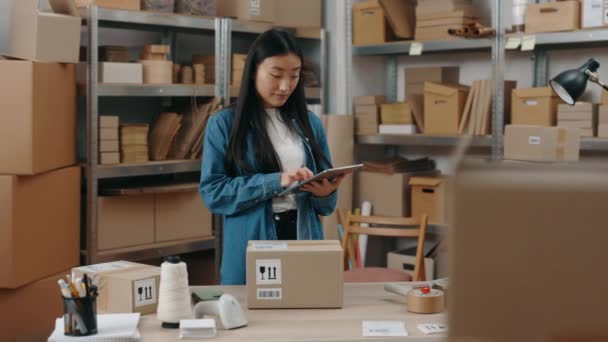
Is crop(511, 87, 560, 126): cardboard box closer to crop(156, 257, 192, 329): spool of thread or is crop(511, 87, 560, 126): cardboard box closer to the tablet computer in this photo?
the tablet computer

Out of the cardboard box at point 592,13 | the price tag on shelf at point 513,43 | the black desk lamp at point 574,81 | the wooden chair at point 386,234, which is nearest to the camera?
the black desk lamp at point 574,81

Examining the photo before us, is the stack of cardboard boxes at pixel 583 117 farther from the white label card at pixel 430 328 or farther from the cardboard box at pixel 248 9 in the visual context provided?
Answer: the white label card at pixel 430 328

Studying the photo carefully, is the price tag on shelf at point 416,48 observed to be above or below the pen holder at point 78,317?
above

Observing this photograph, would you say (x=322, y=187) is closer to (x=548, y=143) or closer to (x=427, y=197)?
(x=548, y=143)

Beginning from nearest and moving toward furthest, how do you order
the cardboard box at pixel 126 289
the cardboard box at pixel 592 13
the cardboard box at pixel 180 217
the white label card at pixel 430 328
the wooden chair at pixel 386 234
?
the white label card at pixel 430 328, the cardboard box at pixel 126 289, the wooden chair at pixel 386 234, the cardboard box at pixel 592 13, the cardboard box at pixel 180 217

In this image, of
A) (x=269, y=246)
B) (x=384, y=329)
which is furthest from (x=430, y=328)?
(x=269, y=246)

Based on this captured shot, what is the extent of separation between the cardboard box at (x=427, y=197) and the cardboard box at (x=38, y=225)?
6.00 feet

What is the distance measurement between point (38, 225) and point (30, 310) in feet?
1.21

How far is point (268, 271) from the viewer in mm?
2113

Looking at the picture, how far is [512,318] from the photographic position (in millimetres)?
572

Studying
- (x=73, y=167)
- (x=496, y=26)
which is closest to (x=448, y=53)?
(x=496, y=26)

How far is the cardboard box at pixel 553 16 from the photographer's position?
3.85 metres

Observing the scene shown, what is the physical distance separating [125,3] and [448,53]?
1937 mm

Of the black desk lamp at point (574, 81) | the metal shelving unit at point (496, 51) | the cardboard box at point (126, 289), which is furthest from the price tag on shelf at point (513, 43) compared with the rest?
the cardboard box at point (126, 289)
